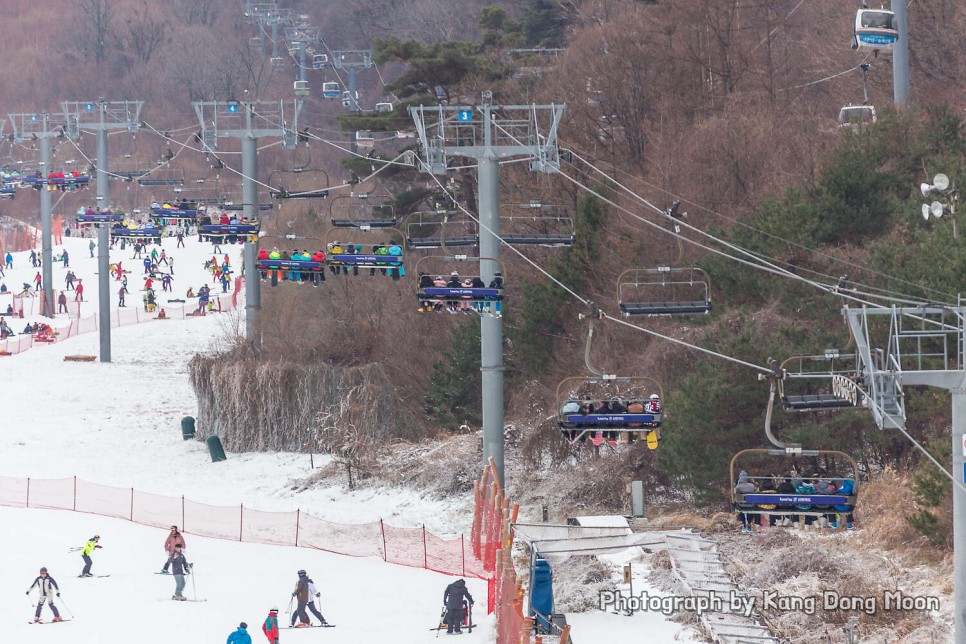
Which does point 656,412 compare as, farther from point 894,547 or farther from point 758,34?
point 758,34

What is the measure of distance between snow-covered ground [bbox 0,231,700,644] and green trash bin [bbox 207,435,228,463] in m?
0.33

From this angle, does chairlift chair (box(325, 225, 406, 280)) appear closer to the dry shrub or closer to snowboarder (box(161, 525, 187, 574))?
snowboarder (box(161, 525, 187, 574))

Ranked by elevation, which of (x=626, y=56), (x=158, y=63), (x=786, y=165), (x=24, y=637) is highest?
(x=158, y=63)

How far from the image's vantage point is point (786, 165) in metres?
37.0

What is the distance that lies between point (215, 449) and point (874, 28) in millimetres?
21899

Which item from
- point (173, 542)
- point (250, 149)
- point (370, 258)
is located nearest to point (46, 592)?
point (173, 542)

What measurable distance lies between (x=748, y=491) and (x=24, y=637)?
12744 mm

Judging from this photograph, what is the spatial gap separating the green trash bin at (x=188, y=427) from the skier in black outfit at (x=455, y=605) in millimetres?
23517

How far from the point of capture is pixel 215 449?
43.3 meters

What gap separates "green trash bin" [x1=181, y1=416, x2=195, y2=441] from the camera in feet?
152

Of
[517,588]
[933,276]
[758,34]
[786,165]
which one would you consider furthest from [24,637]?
[758,34]

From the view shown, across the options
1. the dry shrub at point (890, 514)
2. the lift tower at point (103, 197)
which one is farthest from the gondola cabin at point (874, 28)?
the lift tower at point (103, 197)

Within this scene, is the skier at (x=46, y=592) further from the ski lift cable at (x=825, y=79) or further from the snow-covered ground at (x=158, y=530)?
the ski lift cable at (x=825, y=79)

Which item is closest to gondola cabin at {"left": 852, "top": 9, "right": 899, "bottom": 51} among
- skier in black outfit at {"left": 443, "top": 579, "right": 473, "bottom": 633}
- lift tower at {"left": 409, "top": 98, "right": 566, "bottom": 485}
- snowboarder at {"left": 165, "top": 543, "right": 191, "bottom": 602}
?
lift tower at {"left": 409, "top": 98, "right": 566, "bottom": 485}
